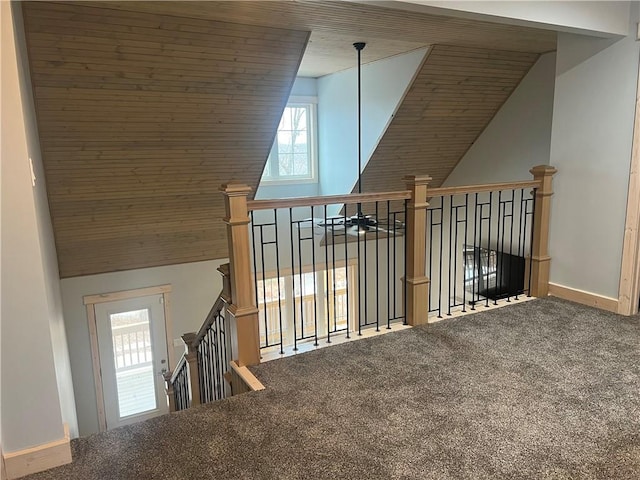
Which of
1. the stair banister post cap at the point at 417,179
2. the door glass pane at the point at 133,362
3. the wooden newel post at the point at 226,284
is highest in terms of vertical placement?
the stair banister post cap at the point at 417,179

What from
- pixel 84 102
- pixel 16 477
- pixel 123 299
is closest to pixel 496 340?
pixel 16 477

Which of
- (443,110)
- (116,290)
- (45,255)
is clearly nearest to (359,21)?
(443,110)

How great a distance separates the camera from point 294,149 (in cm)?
739

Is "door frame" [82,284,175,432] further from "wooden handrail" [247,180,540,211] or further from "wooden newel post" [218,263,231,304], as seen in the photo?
"wooden handrail" [247,180,540,211]

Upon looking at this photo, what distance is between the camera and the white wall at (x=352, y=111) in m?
5.48

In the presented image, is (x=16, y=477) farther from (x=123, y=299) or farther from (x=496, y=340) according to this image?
(x=123, y=299)

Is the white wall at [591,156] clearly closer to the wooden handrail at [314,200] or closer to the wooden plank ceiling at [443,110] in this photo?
the wooden plank ceiling at [443,110]

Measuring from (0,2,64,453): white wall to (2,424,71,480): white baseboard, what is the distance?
3 cm

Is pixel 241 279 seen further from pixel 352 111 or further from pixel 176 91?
pixel 352 111

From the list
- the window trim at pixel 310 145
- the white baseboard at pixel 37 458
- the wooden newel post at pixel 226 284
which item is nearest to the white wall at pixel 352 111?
the window trim at pixel 310 145

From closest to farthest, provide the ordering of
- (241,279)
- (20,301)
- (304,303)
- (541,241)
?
1. (20,301)
2. (241,279)
3. (541,241)
4. (304,303)

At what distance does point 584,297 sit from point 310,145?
449 cm

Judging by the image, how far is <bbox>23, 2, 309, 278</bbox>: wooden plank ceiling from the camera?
12.4ft

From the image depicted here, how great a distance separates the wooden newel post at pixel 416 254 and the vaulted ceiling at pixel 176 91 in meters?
1.41
